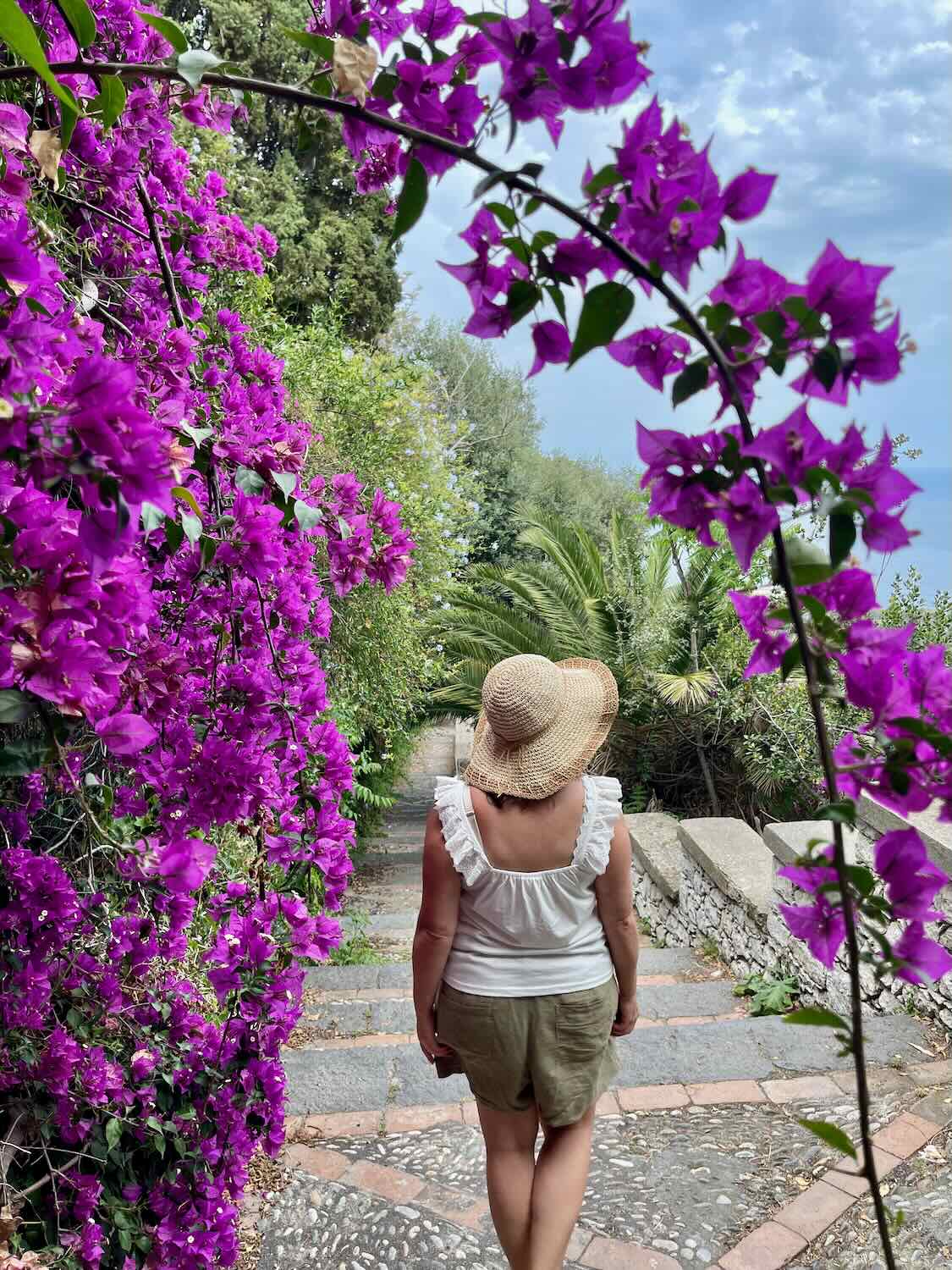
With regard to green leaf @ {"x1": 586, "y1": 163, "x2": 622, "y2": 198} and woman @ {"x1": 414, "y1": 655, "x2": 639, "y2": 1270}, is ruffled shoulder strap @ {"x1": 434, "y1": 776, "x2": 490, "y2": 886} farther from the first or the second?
green leaf @ {"x1": 586, "y1": 163, "x2": 622, "y2": 198}

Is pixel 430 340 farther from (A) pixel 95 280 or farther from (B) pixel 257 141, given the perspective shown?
(A) pixel 95 280

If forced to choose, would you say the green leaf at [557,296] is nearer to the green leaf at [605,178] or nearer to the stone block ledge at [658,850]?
the green leaf at [605,178]

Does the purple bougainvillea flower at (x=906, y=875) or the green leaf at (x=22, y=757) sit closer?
the purple bougainvillea flower at (x=906, y=875)

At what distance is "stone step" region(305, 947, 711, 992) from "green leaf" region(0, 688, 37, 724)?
472cm

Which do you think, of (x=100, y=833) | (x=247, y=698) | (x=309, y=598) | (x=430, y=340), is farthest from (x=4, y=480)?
(x=430, y=340)

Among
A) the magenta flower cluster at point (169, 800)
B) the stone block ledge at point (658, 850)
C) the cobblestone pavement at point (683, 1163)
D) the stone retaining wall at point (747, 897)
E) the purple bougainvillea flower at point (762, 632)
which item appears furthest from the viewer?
the stone block ledge at point (658, 850)

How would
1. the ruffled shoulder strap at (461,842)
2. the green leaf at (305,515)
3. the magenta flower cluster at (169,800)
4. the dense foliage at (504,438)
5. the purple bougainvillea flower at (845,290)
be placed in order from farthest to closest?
the dense foliage at (504,438) → the ruffled shoulder strap at (461,842) → the magenta flower cluster at (169,800) → the green leaf at (305,515) → the purple bougainvillea flower at (845,290)

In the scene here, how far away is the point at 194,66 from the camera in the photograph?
1068mm

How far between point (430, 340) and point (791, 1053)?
2392cm

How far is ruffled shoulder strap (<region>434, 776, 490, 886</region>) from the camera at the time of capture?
2215 mm

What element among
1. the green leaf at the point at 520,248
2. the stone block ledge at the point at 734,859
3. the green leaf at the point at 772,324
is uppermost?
the green leaf at the point at 520,248

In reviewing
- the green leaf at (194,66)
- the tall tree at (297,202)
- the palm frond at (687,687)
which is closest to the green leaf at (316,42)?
the green leaf at (194,66)

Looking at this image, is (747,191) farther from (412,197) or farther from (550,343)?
(412,197)

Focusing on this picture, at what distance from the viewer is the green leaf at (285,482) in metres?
1.53
